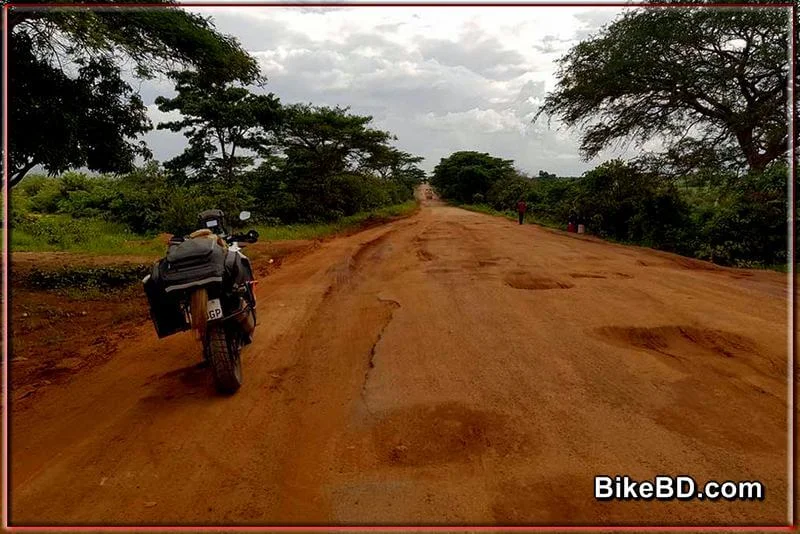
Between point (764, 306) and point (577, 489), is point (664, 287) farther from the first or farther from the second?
point (577, 489)

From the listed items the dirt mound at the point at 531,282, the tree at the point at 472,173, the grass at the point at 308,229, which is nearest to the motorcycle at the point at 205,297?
the dirt mound at the point at 531,282

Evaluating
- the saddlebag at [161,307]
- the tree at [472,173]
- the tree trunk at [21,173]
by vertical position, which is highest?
the tree trunk at [21,173]

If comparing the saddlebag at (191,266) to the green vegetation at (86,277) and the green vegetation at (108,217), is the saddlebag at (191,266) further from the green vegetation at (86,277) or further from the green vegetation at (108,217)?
the green vegetation at (108,217)

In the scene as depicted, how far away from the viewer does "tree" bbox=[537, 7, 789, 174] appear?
12023 mm

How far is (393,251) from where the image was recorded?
11430 millimetres

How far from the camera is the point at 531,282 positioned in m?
7.16

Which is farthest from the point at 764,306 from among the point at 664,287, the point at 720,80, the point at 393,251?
the point at 720,80

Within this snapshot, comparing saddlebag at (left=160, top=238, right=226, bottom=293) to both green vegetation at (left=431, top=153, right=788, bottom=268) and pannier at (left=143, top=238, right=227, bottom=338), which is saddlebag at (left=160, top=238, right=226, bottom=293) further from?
green vegetation at (left=431, top=153, right=788, bottom=268)

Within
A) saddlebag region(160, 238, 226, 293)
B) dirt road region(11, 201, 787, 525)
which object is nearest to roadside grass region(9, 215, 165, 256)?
dirt road region(11, 201, 787, 525)

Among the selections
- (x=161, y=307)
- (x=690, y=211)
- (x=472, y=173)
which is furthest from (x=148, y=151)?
(x=472, y=173)

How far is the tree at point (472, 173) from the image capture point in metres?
49.4

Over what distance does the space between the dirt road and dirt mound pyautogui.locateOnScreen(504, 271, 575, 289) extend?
0.86 metres

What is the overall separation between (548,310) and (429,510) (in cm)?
370

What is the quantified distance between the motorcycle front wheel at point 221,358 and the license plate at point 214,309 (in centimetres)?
9
